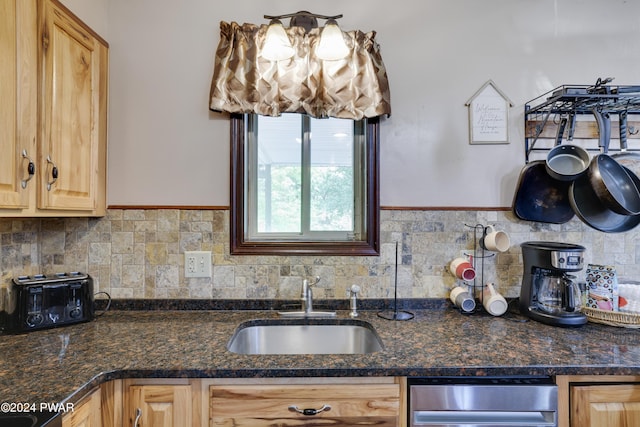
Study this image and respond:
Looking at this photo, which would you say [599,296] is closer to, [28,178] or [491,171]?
[491,171]

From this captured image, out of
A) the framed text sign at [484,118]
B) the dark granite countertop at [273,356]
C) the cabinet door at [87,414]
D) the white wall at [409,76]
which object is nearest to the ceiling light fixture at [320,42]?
the white wall at [409,76]

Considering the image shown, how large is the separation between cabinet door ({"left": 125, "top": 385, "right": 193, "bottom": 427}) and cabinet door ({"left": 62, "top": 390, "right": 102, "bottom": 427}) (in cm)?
8

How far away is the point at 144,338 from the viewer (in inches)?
50.1

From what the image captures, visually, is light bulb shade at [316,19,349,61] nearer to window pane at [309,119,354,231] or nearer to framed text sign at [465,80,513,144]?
window pane at [309,119,354,231]

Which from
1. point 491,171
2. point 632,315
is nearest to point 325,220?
point 491,171

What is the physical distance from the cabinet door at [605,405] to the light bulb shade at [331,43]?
1433mm

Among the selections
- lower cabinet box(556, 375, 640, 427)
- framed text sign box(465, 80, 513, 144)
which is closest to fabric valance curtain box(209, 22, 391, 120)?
framed text sign box(465, 80, 513, 144)

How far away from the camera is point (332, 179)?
1.78 meters

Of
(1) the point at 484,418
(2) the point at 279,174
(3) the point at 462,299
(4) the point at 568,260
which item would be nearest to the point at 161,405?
(1) the point at 484,418

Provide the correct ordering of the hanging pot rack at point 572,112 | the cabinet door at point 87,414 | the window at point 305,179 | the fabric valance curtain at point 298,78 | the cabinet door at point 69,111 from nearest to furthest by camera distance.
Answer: the cabinet door at point 87,414 → the cabinet door at point 69,111 → the hanging pot rack at point 572,112 → the fabric valance curtain at point 298,78 → the window at point 305,179

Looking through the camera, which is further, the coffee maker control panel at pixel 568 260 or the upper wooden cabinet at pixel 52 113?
the coffee maker control panel at pixel 568 260

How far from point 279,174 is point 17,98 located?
1025 millimetres

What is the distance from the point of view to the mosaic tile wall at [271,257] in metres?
1.63

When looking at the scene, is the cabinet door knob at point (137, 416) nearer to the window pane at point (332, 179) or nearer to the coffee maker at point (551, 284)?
the window pane at point (332, 179)
